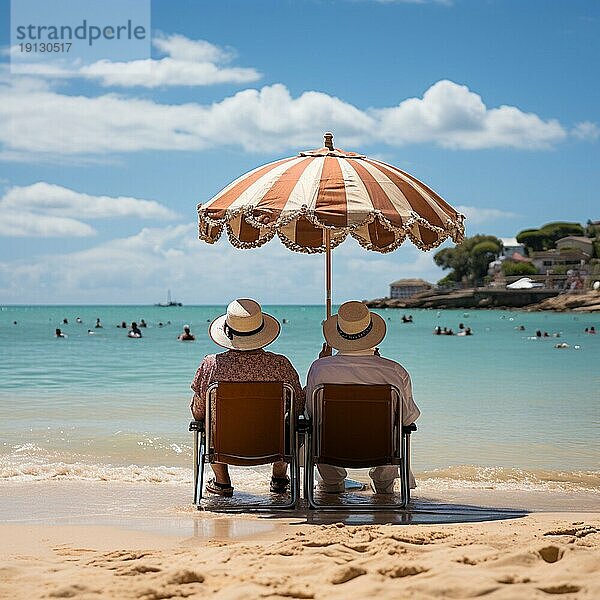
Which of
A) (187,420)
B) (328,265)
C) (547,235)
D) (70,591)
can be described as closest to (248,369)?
(328,265)

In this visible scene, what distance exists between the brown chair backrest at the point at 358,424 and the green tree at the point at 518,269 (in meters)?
105

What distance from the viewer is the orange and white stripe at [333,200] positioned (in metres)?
6.26

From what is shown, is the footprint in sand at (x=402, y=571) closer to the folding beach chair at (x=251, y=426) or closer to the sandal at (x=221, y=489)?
the folding beach chair at (x=251, y=426)

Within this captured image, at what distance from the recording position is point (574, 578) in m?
4.01

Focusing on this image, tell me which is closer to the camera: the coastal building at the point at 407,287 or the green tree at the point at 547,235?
the coastal building at the point at 407,287

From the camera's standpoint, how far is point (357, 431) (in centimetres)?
632

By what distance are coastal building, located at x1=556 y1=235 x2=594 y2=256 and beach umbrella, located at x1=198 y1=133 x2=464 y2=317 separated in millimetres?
109830

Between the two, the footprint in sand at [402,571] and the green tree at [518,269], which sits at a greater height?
the green tree at [518,269]

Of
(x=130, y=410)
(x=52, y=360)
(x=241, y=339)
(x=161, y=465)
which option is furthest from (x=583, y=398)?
(x=52, y=360)

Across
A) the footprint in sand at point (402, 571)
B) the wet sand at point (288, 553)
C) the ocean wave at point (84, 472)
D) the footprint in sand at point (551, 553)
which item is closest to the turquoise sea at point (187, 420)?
the ocean wave at point (84, 472)

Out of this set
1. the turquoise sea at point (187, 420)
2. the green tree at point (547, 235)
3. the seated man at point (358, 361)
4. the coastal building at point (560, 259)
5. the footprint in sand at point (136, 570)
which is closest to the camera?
the footprint in sand at point (136, 570)

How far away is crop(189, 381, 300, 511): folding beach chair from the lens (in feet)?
20.6

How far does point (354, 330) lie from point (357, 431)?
0.71 m

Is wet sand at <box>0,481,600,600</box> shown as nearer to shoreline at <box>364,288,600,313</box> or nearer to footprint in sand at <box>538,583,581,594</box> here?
footprint in sand at <box>538,583,581,594</box>
